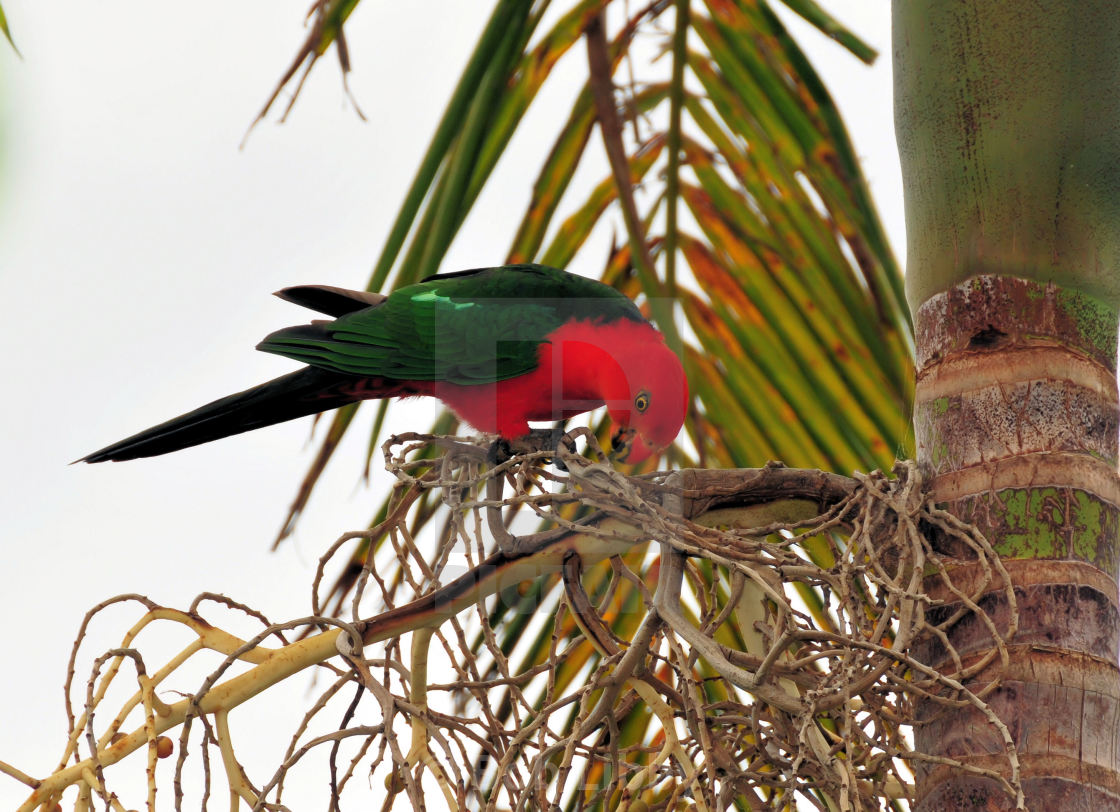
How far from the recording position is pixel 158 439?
2297mm

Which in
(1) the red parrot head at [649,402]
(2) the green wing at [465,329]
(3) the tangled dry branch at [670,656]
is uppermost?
(2) the green wing at [465,329]

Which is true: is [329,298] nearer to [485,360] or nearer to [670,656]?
[485,360]

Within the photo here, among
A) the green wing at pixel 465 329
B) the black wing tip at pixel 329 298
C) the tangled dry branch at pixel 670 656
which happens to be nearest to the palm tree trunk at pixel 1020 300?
the tangled dry branch at pixel 670 656

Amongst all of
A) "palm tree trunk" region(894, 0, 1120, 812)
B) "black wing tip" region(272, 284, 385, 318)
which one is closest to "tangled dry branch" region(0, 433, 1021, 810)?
"palm tree trunk" region(894, 0, 1120, 812)

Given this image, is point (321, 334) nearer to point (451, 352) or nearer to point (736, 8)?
point (451, 352)

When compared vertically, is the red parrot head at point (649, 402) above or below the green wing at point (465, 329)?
below

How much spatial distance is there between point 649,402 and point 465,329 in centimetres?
54

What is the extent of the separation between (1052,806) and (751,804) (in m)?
0.39

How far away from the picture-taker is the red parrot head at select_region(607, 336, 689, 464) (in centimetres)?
231

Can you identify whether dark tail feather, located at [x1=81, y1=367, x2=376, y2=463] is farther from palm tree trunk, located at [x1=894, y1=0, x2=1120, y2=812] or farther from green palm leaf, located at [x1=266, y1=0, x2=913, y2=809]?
palm tree trunk, located at [x1=894, y1=0, x2=1120, y2=812]

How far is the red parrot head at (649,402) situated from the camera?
231 cm

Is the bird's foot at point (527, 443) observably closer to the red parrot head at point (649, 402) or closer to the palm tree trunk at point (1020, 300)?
the red parrot head at point (649, 402)

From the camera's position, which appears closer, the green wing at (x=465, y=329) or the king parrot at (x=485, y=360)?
the king parrot at (x=485, y=360)

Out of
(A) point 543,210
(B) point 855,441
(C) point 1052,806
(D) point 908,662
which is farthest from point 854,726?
(A) point 543,210
